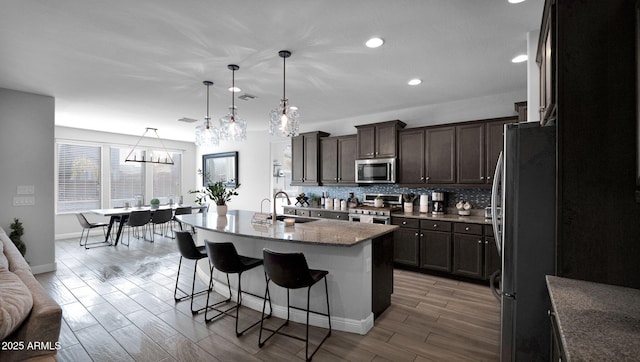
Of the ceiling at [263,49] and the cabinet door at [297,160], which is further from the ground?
the ceiling at [263,49]

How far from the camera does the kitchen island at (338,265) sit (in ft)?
8.54

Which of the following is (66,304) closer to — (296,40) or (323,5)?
(296,40)

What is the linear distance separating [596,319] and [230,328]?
2630 mm

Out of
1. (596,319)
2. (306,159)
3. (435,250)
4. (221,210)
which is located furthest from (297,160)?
(596,319)

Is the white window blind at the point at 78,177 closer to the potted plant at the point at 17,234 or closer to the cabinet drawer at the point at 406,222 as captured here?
the potted plant at the point at 17,234

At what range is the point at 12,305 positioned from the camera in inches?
54.9

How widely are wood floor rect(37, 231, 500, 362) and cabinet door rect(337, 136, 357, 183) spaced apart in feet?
6.98

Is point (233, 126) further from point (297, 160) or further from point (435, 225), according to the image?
point (435, 225)

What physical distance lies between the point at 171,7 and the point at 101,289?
136 inches

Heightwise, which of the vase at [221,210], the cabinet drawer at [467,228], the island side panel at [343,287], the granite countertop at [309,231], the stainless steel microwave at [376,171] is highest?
the stainless steel microwave at [376,171]

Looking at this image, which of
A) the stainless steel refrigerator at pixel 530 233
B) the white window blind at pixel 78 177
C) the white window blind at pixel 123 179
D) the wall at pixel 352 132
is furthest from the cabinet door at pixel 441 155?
the white window blind at pixel 78 177

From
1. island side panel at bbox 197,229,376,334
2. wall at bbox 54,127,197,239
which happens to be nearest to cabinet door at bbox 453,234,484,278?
island side panel at bbox 197,229,376,334

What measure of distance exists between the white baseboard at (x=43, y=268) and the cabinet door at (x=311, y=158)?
14.2ft

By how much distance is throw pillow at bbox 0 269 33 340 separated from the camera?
133 centimetres
